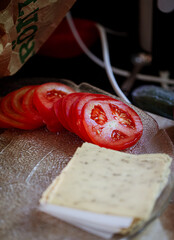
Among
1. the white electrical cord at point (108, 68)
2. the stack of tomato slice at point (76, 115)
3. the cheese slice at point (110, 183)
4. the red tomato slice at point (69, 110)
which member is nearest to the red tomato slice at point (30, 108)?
the stack of tomato slice at point (76, 115)

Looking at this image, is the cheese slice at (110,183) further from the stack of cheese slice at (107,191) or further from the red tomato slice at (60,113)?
the red tomato slice at (60,113)

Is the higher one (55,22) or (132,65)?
(55,22)

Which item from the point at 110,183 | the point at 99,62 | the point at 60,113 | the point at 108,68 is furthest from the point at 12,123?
the point at 99,62

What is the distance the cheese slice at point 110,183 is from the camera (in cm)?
72

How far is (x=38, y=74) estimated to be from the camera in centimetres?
162

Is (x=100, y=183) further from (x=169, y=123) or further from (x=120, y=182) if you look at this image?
(x=169, y=123)

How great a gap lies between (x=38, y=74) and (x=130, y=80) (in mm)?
469

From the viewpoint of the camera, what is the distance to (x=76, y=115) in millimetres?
978

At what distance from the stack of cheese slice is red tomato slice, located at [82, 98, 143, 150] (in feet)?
0.32

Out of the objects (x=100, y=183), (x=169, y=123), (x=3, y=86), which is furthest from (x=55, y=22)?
(x=100, y=183)

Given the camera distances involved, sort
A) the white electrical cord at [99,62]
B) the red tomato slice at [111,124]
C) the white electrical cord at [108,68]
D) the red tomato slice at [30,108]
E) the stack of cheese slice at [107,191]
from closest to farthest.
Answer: the stack of cheese slice at [107,191] < the red tomato slice at [111,124] < the red tomato slice at [30,108] < the white electrical cord at [108,68] < the white electrical cord at [99,62]

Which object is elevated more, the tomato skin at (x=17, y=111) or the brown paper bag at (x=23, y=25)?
the brown paper bag at (x=23, y=25)

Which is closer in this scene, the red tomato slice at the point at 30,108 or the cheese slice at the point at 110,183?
the cheese slice at the point at 110,183

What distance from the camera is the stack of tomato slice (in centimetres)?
98
